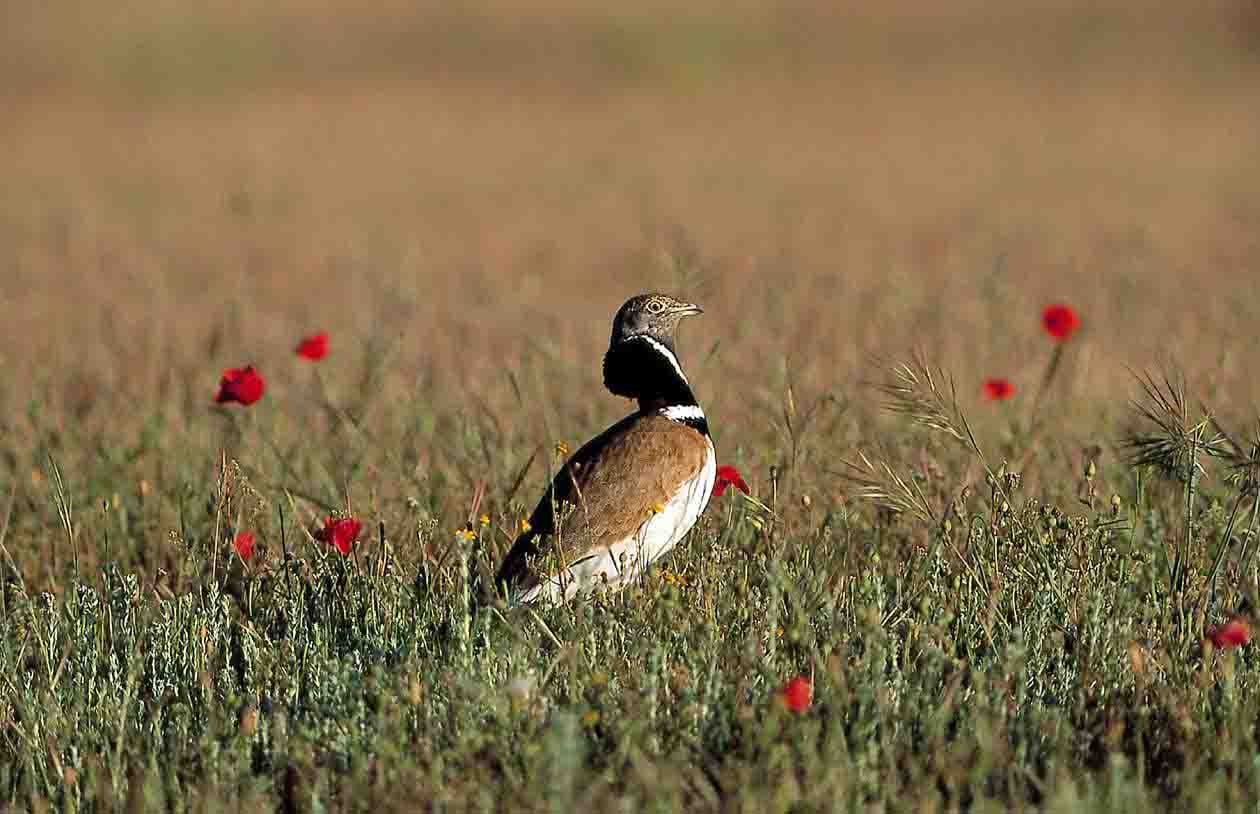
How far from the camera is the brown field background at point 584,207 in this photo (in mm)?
8078

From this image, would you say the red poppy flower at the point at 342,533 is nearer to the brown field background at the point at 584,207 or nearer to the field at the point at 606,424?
the field at the point at 606,424

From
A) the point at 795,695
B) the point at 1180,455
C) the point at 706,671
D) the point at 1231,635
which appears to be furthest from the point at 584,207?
the point at 795,695

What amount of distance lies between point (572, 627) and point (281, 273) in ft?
31.4

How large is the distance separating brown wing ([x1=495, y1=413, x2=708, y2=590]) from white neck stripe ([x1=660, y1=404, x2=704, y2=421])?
0.09 m

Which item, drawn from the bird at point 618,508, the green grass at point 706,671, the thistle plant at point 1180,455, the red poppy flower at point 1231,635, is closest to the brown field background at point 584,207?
the bird at point 618,508

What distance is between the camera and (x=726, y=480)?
4.90 meters

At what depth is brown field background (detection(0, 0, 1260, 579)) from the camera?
8078 mm

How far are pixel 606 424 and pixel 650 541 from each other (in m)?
2.35

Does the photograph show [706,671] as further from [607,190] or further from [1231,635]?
[607,190]

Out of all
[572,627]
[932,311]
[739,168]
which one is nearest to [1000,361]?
[932,311]

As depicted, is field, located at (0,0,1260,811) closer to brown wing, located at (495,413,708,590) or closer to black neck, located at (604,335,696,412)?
brown wing, located at (495,413,708,590)

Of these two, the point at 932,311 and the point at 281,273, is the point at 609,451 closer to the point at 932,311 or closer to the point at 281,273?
the point at 932,311

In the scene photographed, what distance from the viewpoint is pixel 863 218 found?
50.8 ft

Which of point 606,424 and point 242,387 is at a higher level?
point 242,387
